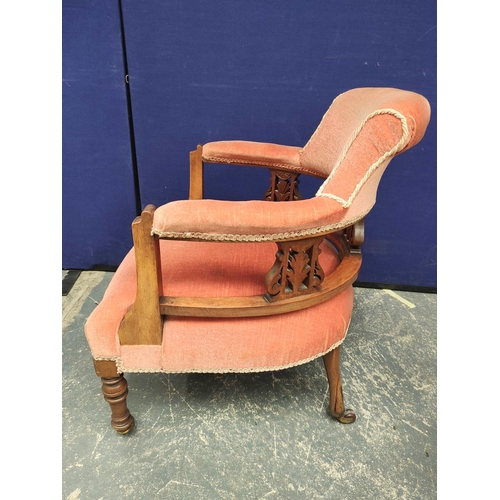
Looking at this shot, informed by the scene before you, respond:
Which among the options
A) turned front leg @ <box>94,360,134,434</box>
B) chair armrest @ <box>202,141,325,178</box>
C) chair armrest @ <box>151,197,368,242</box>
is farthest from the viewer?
chair armrest @ <box>202,141,325,178</box>

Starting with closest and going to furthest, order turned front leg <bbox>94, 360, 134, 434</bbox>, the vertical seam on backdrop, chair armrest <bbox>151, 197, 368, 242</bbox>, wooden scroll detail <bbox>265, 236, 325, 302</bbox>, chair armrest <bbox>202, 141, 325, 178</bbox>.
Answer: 1. chair armrest <bbox>151, 197, 368, 242</bbox>
2. wooden scroll detail <bbox>265, 236, 325, 302</bbox>
3. turned front leg <bbox>94, 360, 134, 434</bbox>
4. chair armrest <bbox>202, 141, 325, 178</bbox>
5. the vertical seam on backdrop

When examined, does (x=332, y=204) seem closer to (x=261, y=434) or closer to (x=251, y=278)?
(x=251, y=278)

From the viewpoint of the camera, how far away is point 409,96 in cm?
98

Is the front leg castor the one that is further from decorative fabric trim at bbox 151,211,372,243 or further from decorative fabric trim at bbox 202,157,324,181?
decorative fabric trim at bbox 202,157,324,181

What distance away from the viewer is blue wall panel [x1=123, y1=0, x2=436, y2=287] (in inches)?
62.4

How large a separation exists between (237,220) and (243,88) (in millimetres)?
1076

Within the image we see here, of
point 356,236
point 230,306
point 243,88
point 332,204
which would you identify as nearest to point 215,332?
point 230,306

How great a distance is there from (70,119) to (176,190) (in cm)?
60

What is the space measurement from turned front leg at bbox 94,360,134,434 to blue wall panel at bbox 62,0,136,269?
109 centimetres

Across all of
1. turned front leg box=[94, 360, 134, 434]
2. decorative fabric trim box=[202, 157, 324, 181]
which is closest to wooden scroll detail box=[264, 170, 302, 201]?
decorative fabric trim box=[202, 157, 324, 181]

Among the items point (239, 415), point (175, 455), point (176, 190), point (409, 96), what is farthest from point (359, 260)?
point (176, 190)

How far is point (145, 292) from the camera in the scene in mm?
978

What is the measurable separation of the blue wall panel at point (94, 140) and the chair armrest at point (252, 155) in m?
0.58

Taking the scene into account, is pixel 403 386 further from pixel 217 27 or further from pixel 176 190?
pixel 217 27
